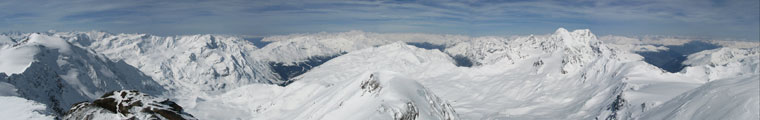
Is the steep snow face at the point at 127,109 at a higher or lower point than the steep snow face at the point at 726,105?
higher

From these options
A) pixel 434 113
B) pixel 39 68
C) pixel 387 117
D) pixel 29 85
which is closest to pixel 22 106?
pixel 387 117

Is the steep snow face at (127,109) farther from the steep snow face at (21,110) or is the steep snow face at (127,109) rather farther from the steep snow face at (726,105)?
the steep snow face at (726,105)

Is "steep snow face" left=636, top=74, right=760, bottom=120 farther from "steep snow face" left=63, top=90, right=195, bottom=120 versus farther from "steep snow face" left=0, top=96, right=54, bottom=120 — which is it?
"steep snow face" left=0, top=96, right=54, bottom=120

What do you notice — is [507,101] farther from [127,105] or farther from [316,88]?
[127,105]

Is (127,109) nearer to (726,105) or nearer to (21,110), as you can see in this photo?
(21,110)

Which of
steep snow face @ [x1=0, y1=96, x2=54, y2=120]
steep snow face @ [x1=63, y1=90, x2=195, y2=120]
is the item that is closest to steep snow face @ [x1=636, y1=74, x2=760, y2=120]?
steep snow face @ [x1=63, y1=90, x2=195, y2=120]

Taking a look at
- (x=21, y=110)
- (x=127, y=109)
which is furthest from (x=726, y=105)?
(x=21, y=110)

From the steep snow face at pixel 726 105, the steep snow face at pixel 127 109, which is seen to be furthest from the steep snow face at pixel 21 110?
the steep snow face at pixel 726 105
